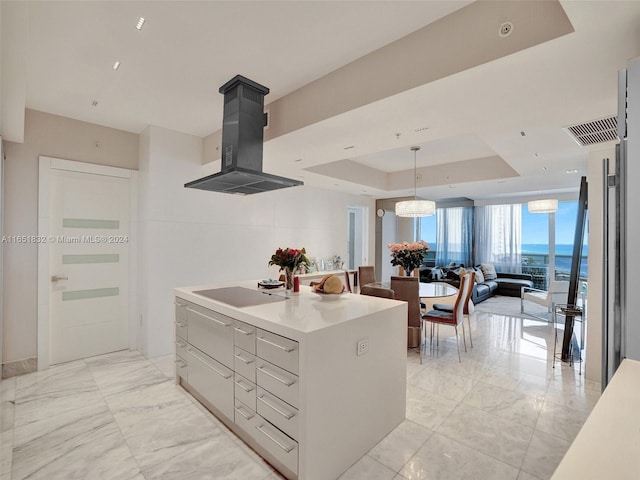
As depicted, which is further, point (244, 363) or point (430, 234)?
point (430, 234)

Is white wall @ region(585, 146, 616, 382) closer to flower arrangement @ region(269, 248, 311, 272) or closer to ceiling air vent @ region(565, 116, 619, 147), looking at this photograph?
ceiling air vent @ region(565, 116, 619, 147)

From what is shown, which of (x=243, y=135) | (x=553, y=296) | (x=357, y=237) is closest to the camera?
(x=243, y=135)

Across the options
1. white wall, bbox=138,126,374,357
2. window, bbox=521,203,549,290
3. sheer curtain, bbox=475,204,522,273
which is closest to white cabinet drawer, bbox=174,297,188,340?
white wall, bbox=138,126,374,357

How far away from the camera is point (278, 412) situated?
6.26 ft

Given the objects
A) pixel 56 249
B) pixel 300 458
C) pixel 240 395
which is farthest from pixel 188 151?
pixel 300 458

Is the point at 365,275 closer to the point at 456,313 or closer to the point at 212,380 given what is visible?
the point at 456,313

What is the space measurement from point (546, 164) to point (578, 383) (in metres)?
2.64

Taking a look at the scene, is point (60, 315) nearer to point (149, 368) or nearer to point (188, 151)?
point (149, 368)

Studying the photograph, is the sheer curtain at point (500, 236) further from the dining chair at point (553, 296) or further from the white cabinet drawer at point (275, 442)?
the white cabinet drawer at point (275, 442)

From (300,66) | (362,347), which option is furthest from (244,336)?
(300,66)

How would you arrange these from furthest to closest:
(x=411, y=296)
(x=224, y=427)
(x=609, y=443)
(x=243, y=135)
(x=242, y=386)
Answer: (x=411, y=296) < (x=243, y=135) < (x=224, y=427) < (x=242, y=386) < (x=609, y=443)

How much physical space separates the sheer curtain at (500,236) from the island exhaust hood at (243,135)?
7.33 metres

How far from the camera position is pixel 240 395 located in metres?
2.24

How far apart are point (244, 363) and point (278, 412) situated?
0.43m
